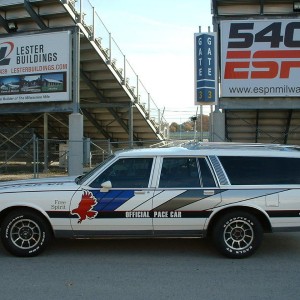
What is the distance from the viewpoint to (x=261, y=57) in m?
14.9

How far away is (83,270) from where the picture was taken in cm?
555

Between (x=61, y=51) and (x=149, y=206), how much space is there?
40.7ft

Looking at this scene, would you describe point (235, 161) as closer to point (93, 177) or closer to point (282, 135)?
point (93, 177)

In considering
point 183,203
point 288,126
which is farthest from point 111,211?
point 288,126

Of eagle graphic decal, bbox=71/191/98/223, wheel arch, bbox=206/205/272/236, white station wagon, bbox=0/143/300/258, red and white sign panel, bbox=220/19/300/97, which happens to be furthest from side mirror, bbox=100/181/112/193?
red and white sign panel, bbox=220/19/300/97

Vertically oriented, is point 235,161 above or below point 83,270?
above

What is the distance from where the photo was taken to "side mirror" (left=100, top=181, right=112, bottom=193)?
19.7ft

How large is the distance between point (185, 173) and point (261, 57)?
9947mm

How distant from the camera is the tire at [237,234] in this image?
19.8 feet

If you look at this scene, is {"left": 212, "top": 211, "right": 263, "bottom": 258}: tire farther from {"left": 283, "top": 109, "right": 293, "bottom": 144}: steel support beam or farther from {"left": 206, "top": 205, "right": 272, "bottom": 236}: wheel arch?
{"left": 283, "top": 109, "right": 293, "bottom": 144}: steel support beam

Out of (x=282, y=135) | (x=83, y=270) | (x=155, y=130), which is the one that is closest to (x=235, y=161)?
(x=83, y=270)

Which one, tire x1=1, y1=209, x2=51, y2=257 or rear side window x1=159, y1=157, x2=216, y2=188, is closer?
tire x1=1, y1=209, x2=51, y2=257

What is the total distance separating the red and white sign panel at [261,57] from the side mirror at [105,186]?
32.1 ft

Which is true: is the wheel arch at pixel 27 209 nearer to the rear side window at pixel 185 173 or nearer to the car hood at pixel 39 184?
the car hood at pixel 39 184
